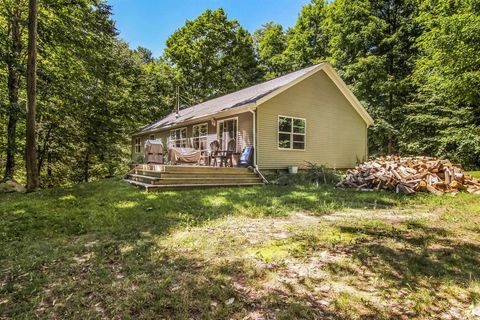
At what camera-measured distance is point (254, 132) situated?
10.7 meters

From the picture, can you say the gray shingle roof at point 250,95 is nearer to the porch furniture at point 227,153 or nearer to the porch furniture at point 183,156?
the porch furniture at point 227,153

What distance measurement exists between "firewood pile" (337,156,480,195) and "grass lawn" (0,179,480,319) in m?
2.41

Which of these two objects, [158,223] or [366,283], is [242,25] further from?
[366,283]

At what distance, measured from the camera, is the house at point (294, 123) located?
11.0 metres

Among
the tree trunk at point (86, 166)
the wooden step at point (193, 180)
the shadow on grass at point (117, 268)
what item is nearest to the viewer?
the shadow on grass at point (117, 268)

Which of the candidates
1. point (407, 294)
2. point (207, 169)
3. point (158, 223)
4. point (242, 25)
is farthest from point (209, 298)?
point (242, 25)

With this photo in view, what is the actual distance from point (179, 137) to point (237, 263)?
13.5 m

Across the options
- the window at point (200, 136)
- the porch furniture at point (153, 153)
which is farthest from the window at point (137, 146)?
the porch furniture at point (153, 153)

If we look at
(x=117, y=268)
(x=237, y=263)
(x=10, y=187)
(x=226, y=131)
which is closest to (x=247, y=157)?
(x=226, y=131)

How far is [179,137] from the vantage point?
16.0m

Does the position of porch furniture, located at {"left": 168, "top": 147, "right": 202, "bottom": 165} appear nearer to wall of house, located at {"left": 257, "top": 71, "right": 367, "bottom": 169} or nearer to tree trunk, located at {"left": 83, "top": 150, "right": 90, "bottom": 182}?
wall of house, located at {"left": 257, "top": 71, "right": 367, "bottom": 169}

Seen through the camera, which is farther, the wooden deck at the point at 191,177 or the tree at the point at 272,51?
the tree at the point at 272,51

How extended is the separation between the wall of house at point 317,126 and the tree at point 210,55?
48.0 ft

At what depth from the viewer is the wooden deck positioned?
8.19m
